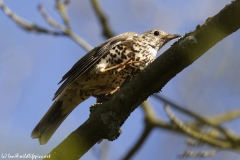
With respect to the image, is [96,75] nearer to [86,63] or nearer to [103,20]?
A: [86,63]

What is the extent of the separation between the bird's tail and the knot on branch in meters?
1.46

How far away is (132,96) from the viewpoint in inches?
131

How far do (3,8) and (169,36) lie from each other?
2.37 metres

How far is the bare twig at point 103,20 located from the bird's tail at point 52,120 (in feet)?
7.31

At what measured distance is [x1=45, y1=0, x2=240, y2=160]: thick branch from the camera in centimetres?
304

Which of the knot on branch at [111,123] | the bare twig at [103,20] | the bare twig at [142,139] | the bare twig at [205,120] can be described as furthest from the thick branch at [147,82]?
the bare twig at [103,20]

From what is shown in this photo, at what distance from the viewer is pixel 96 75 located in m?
4.87

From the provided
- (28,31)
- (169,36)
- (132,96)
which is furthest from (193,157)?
(28,31)

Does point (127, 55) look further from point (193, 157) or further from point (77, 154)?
point (77, 154)

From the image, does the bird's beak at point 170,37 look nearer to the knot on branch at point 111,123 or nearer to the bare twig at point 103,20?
the bare twig at point 103,20

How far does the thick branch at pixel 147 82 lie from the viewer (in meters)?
3.04

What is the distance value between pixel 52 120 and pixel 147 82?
6.56 ft

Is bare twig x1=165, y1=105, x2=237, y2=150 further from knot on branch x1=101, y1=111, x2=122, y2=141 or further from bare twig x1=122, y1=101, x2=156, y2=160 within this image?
knot on branch x1=101, y1=111, x2=122, y2=141

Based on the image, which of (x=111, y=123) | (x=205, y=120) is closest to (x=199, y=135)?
(x=205, y=120)
